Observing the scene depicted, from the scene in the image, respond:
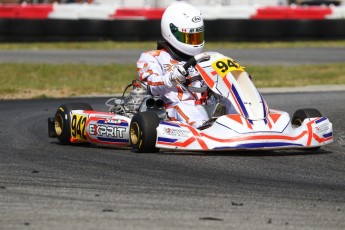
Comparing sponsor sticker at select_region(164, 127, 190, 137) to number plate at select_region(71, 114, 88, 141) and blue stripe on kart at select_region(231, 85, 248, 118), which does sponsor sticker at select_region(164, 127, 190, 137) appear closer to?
blue stripe on kart at select_region(231, 85, 248, 118)

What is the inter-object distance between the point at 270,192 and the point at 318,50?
16231mm

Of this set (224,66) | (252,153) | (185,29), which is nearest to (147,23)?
(185,29)

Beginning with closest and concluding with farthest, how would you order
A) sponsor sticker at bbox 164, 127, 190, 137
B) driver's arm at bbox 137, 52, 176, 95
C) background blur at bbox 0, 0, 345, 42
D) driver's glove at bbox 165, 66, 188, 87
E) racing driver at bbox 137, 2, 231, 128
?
sponsor sticker at bbox 164, 127, 190, 137, driver's glove at bbox 165, 66, 188, 87, racing driver at bbox 137, 2, 231, 128, driver's arm at bbox 137, 52, 176, 95, background blur at bbox 0, 0, 345, 42

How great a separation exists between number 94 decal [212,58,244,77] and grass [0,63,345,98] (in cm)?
682

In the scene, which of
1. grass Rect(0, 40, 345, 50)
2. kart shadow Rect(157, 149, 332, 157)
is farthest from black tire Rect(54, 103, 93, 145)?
grass Rect(0, 40, 345, 50)

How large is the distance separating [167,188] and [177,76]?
2.36 meters

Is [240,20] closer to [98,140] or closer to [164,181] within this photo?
[98,140]

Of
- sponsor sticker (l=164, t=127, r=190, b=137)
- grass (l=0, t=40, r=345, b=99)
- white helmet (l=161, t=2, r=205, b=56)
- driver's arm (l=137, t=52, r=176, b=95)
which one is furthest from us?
grass (l=0, t=40, r=345, b=99)

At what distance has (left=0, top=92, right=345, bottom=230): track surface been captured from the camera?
202 inches

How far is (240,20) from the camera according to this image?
2261cm

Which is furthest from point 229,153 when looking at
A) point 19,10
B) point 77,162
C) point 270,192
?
point 19,10

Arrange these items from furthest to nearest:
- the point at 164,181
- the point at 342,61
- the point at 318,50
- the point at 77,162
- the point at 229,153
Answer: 1. the point at 318,50
2. the point at 342,61
3. the point at 229,153
4. the point at 77,162
5. the point at 164,181

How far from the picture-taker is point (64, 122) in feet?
30.0

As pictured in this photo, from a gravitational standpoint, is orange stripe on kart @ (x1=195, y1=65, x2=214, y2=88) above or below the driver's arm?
above
